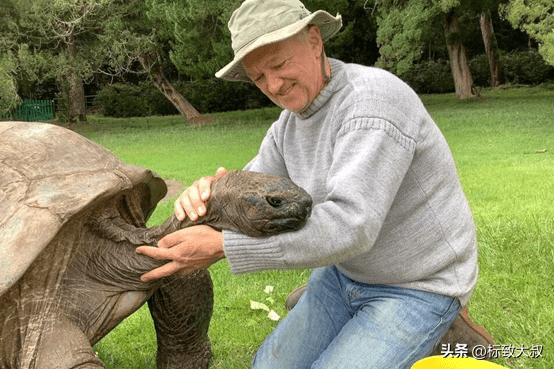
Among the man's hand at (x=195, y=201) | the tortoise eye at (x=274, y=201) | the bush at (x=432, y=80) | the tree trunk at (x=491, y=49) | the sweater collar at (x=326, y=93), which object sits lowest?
the bush at (x=432, y=80)

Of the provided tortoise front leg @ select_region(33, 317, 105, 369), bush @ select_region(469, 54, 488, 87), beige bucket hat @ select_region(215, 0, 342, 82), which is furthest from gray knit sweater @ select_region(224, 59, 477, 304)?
bush @ select_region(469, 54, 488, 87)

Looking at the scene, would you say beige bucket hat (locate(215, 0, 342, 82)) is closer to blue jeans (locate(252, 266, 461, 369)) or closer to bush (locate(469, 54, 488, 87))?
blue jeans (locate(252, 266, 461, 369))

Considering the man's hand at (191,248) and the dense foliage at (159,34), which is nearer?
the man's hand at (191,248)

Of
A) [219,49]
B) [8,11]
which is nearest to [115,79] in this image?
[8,11]

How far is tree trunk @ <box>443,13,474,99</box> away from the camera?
1898 centimetres

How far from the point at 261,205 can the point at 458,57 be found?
19360 millimetres

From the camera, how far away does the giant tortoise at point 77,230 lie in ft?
5.91

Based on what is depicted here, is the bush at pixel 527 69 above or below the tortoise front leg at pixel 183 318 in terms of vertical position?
below

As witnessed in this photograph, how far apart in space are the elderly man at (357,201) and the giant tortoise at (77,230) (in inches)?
3.4

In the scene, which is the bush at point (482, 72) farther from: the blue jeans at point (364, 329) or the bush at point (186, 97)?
the blue jeans at point (364, 329)

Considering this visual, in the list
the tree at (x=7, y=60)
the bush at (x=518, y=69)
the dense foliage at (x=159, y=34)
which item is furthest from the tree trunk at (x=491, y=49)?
the tree at (x=7, y=60)

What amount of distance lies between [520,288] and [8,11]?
16134 millimetres

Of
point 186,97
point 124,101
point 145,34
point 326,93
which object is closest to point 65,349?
point 326,93

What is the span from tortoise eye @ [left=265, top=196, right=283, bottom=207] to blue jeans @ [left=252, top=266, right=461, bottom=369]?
641 mm
